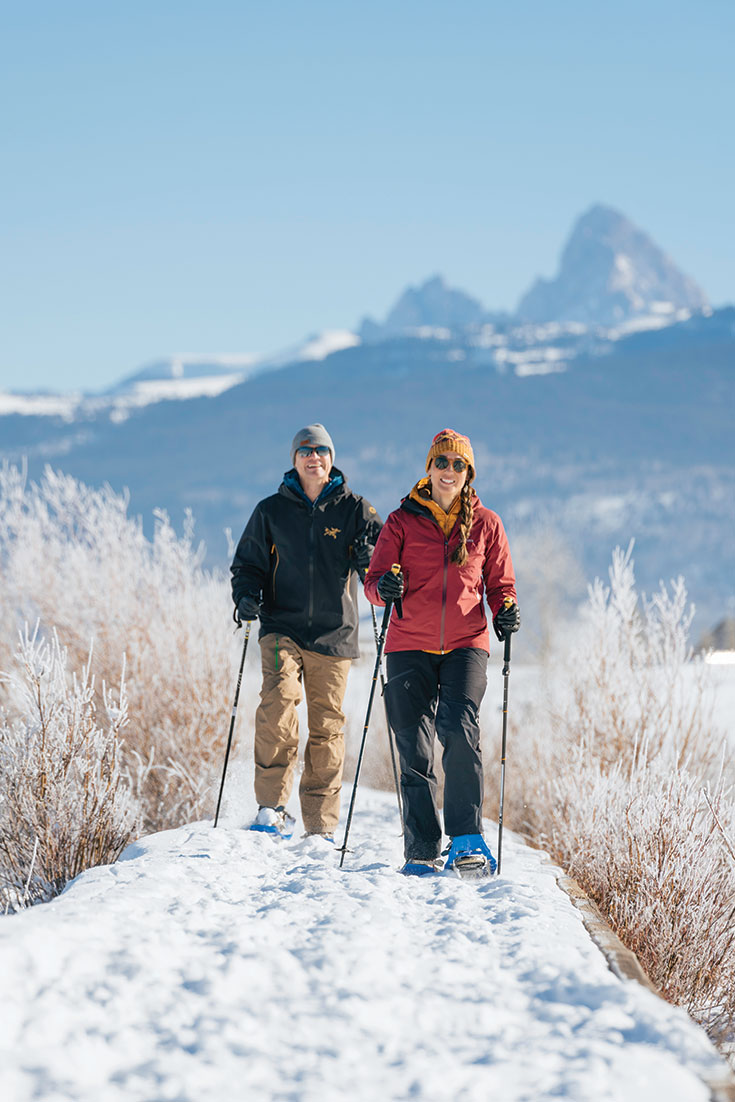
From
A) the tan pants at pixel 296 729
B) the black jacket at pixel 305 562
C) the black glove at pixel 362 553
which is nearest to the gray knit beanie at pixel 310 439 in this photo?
the black jacket at pixel 305 562

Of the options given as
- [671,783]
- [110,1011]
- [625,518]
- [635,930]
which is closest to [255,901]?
[110,1011]

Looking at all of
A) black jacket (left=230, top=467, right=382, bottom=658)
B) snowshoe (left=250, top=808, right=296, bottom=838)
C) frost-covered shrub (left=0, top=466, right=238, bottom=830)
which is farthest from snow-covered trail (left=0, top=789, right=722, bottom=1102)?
frost-covered shrub (left=0, top=466, right=238, bottom=830)

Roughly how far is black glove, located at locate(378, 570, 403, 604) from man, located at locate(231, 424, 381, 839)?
724mm

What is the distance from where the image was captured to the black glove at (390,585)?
3.75 metres

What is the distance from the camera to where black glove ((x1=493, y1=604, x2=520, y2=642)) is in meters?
3.88

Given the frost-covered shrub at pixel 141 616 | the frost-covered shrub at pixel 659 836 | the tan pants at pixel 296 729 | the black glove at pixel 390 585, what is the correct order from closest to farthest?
1. the black glove at pixel 390 585
2. the frost-covered shrub at pixel 659 836
3. the tan pants at pixel 296 729
4. the frost-covered shrub at pixel 141 616

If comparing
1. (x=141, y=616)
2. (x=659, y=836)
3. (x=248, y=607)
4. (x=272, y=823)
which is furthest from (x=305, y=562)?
(x=141, y=616)

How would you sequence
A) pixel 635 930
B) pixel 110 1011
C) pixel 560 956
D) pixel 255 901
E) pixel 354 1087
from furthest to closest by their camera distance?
1. pixel 635 930
2. pixel 255 901
3. pixel 560 956
4. pixel 110 1011
5. pixel 354 1087

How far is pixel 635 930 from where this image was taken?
4.07 metres

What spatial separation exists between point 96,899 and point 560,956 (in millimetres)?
1312

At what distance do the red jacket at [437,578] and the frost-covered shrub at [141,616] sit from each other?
247cm

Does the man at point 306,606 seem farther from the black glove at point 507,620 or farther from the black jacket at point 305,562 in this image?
the black glove at point 507,620

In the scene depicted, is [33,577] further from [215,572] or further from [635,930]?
[635,930]

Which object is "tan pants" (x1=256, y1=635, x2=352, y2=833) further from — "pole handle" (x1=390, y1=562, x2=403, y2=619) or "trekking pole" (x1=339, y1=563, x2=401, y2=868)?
"pole handle" (x1=390, y1=562, x2=403, y2=619)
